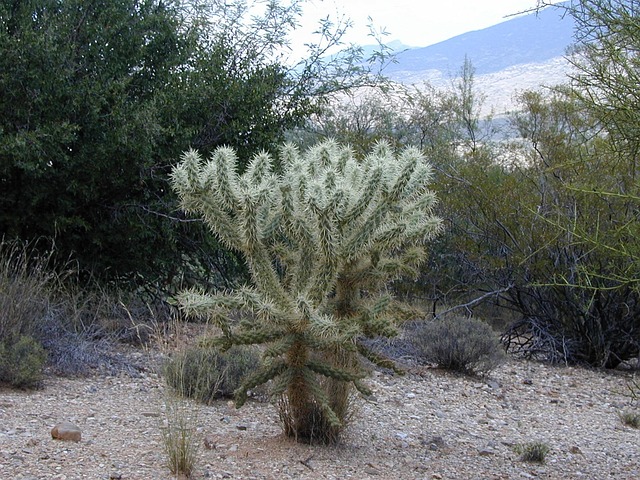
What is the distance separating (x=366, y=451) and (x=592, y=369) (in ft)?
18.8

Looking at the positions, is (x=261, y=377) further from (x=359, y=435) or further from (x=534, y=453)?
(x=534, y=453)

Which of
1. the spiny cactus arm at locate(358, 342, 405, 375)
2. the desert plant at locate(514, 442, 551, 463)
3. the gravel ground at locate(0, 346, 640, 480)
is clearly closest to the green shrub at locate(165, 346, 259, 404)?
the gravel ground at locate(0, 346, 640, 480)

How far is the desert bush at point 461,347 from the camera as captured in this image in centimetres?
868

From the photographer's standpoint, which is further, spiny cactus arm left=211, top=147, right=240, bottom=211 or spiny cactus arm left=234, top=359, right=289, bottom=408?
spiny cactus arm left=211, top=147, right=240, bottom=211

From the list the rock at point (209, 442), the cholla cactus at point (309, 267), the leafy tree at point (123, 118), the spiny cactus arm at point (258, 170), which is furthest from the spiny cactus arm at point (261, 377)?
the leafy tree at point (123, 118)

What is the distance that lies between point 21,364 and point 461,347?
448cm

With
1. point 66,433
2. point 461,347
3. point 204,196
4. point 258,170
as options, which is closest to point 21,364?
point 66,433

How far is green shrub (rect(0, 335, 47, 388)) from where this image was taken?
20.0 feet

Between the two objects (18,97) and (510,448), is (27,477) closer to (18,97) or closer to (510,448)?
(510,448)

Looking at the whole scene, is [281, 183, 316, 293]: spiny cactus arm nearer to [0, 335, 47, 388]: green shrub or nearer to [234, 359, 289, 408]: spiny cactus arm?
[234, 359, 289, 408]: spiny cactus arm

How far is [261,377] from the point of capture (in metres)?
5.10

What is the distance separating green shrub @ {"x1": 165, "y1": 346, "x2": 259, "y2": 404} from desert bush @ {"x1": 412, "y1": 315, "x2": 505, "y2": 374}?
8.69 feet

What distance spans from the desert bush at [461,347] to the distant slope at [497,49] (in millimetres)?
81353

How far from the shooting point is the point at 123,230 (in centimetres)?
898
